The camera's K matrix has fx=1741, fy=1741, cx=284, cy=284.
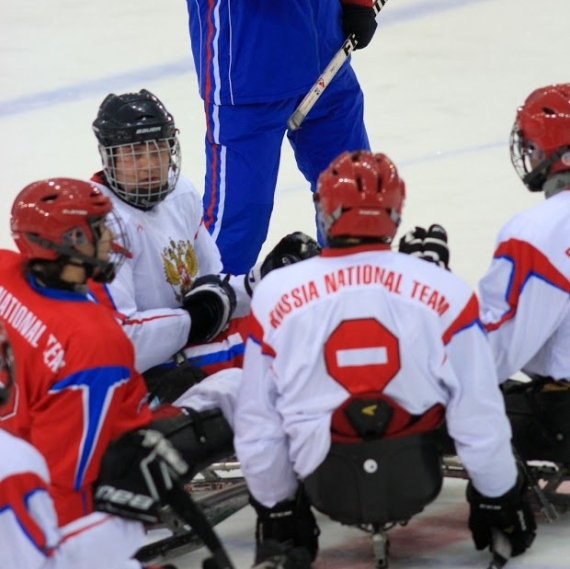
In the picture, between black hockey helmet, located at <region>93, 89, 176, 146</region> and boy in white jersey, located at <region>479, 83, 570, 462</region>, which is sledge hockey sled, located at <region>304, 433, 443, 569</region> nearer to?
boy in white jersey, located at <region>479, 83, 570, 462</region>

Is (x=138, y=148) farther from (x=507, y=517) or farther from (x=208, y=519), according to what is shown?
(x=507, y=517)

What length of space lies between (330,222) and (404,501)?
0.59 m

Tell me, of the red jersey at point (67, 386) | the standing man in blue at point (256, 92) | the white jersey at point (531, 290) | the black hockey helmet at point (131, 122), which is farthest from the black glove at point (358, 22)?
the red jersey at point (67, 386)

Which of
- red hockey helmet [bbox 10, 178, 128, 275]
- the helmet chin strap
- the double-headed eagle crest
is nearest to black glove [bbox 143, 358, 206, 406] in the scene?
the double-headed eagle crest

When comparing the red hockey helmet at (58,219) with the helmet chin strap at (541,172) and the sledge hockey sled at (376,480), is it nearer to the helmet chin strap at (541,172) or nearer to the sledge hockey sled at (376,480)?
the sledge hockey sled at (376,480)

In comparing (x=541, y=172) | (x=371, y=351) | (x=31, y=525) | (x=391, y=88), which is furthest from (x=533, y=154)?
(x=391, y=88)

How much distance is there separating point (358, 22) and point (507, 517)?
7.36 ft

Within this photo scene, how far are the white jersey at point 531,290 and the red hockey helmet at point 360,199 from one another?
31 centimetres

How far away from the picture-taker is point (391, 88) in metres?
7.44

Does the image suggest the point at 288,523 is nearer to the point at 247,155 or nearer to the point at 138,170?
the point at 138,170

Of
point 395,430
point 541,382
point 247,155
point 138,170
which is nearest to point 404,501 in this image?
point 395,430

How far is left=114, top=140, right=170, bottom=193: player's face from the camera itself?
4160mm

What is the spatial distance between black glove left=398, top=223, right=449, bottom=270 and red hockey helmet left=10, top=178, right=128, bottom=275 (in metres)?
0.78

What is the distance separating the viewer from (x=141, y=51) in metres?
8.13
